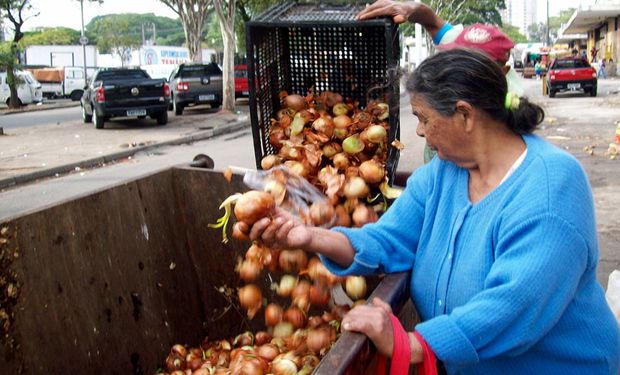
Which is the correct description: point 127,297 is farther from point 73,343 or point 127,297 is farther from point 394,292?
point 394,292

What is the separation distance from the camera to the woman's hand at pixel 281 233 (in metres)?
2.27

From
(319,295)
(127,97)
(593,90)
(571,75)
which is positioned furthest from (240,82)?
(319,295)

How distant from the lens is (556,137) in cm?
1421

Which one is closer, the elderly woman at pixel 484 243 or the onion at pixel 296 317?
the elderly woman at pixel 484 243

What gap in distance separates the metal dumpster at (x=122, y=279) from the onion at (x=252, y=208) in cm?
48

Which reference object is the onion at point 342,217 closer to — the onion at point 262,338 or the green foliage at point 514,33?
the onion at point 262,338

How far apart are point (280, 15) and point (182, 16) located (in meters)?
24.4

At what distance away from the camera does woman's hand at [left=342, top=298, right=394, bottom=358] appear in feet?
5.67

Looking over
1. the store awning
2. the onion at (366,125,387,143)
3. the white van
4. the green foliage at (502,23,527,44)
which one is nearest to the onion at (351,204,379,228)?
the onion at (366,125,387,143)

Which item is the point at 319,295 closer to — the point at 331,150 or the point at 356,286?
the point at 356,286

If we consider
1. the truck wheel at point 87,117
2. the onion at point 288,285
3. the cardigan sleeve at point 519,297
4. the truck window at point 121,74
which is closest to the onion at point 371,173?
the onion at point 288,285

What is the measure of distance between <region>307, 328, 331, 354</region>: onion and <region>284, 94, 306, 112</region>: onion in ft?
4.44

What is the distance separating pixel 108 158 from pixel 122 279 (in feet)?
34.2

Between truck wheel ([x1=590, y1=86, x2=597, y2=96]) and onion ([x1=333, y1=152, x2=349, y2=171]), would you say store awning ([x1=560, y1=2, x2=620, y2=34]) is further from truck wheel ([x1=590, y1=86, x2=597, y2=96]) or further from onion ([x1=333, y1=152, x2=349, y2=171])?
onion ([x1=333, y1=152, x2=349, y2=171])
